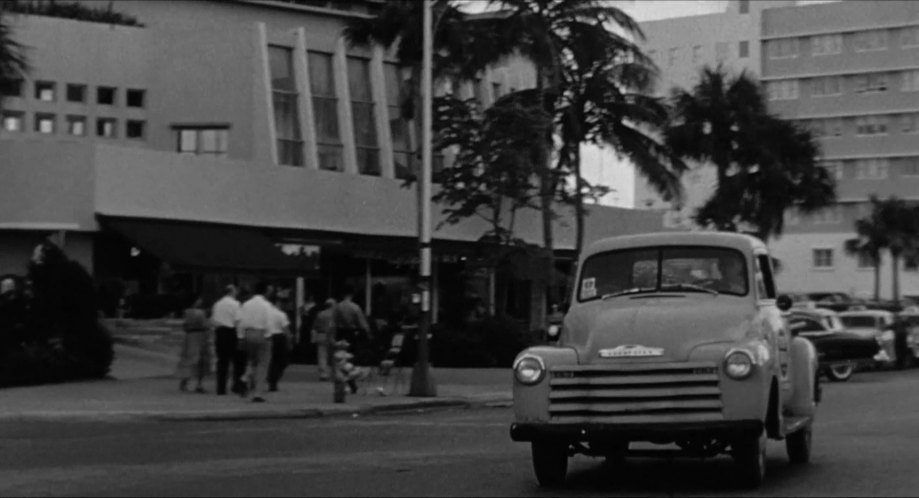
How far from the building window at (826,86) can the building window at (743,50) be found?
5621 millimetres

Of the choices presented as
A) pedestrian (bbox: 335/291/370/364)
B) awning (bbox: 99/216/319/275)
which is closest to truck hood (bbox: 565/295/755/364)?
pedestrian (bbox: 335/291/370/364)

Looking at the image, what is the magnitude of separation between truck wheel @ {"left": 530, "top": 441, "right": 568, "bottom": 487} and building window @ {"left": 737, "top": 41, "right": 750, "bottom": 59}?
105 m

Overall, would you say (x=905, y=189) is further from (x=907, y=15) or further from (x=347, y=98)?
(x=347, y=98)

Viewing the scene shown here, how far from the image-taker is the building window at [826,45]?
112750 mm

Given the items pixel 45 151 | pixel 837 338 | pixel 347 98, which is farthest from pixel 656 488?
pixel 347 98

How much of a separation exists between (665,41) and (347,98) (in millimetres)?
70313

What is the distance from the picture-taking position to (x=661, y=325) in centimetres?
1470

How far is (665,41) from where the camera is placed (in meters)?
123

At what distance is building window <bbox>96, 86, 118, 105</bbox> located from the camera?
5119 centimetres

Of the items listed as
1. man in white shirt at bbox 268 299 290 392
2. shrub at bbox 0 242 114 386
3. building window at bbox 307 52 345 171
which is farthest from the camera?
building window at bbox 307 52 345 171

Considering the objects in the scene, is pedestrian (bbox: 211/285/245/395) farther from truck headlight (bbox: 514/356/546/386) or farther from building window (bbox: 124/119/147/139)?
building window (bbox: 124/119/147/139)

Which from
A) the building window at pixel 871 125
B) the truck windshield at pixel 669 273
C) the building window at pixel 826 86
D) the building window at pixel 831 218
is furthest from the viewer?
the building window at pixel 826 86

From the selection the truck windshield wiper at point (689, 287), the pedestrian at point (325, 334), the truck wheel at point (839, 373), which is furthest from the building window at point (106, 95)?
the truck windshield wiper at point (689, 287)

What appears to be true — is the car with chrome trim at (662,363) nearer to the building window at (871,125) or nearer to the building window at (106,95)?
the building window at (106,95)
